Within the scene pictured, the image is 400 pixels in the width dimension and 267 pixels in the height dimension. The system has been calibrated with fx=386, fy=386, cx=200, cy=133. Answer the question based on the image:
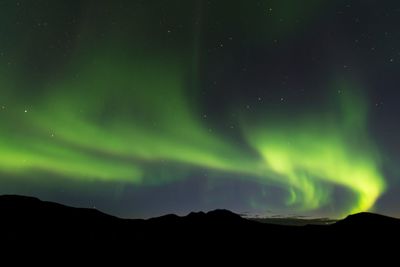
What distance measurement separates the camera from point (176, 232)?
66.5 meters

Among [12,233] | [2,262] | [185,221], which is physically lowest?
[2,262]

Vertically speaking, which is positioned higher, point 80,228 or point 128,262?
point 80,228

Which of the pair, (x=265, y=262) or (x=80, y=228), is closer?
(x=265, y=262)

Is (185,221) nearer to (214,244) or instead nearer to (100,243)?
(214,244)

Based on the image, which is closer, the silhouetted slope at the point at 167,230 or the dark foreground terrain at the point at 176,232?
the dark foreground terrain at the point at 176,232

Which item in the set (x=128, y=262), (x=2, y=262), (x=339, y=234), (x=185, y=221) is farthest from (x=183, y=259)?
(x=339, y=234)

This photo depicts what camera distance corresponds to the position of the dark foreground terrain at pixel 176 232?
5203cm

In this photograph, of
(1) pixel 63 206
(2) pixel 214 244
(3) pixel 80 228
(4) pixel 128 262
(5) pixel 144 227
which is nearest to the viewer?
(4) pixel 128 262

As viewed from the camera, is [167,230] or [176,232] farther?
[167,230]

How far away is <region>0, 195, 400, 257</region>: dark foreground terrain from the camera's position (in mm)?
52031

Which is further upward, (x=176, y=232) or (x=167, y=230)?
(x=167, y=230)

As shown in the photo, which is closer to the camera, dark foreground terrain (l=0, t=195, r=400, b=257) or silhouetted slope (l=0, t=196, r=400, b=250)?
dark foreground terrain (l=0, t=195, r=400, b=257)

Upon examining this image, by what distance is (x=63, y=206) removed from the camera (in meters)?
76.6

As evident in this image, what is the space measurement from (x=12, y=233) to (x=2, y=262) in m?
14.9
